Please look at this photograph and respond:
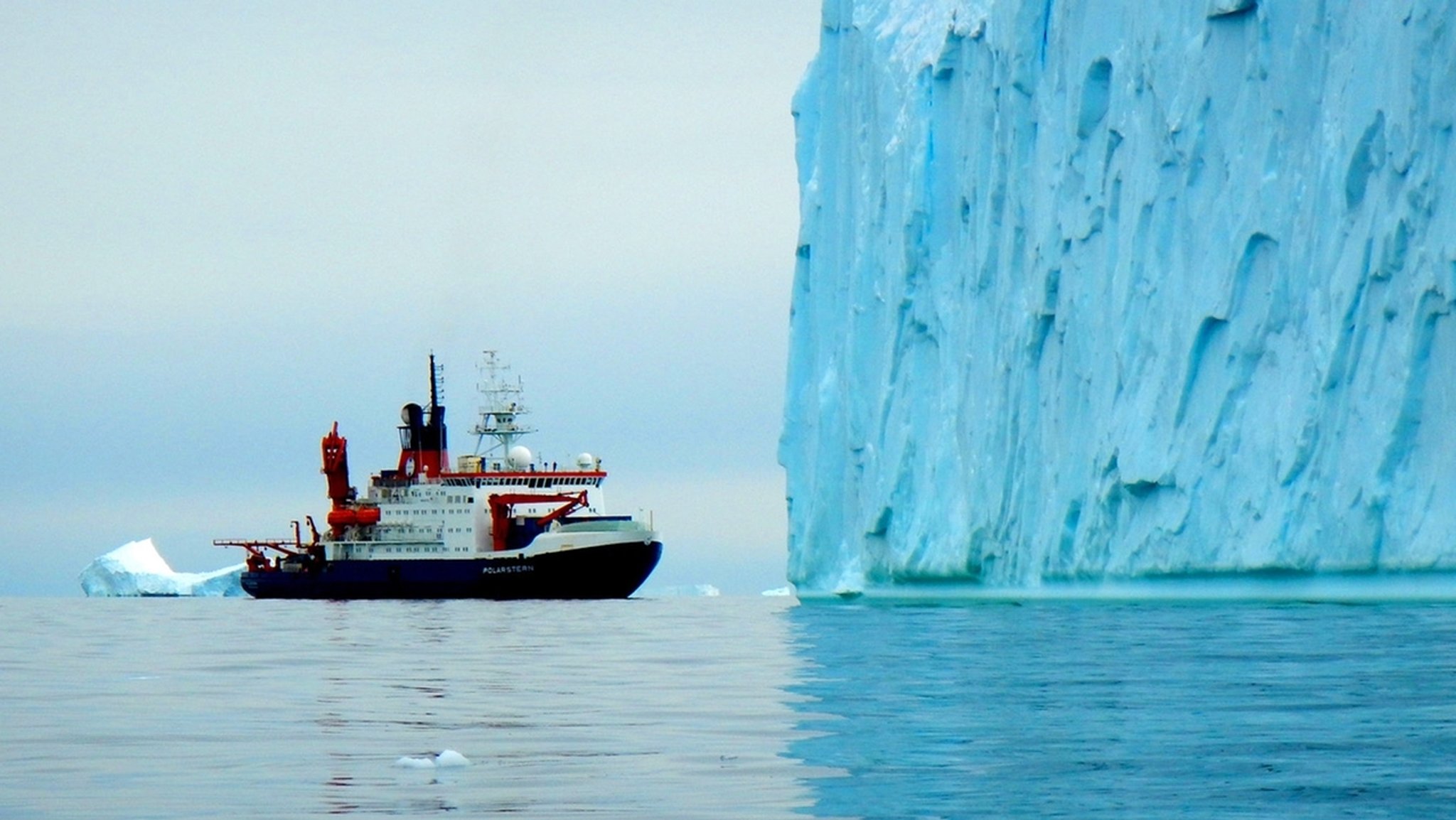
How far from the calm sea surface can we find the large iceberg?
262cm

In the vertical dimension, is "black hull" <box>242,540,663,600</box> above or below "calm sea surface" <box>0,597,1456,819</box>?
below

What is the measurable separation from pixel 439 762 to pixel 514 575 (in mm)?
36286

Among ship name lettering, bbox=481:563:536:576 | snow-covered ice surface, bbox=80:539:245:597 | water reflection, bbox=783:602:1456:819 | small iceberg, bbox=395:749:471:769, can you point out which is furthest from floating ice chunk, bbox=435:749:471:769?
snow-covered ice surface, bbox=80:539:245:597

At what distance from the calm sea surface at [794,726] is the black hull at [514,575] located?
990 inches

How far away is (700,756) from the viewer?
26.2 ft

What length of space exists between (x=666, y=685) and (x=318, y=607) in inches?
1158

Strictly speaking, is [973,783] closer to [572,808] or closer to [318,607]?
[572,808]

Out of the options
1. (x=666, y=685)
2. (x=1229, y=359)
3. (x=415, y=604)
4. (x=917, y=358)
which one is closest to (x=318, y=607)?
(x=415, y=604)

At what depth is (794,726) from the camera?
9164mm

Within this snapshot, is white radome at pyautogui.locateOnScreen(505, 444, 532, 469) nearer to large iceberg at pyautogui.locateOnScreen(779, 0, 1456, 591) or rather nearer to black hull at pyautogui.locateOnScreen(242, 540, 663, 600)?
black hull at pyautogui.locateOnScreen(242, 540, 663, 600)

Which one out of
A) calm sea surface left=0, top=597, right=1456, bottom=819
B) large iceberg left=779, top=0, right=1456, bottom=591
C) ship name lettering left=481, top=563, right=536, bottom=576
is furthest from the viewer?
ship name lettering left=481, top=563, right=536, bottom=576

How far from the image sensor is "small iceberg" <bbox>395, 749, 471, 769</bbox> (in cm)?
769

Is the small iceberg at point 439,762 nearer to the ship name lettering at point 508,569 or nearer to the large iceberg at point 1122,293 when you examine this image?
the large iceberg at point 1122,293

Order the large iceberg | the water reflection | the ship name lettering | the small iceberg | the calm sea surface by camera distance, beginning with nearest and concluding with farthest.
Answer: the water reflection
the calm sea surface
the small iceberg
the large iceberg
the ship name lettering
